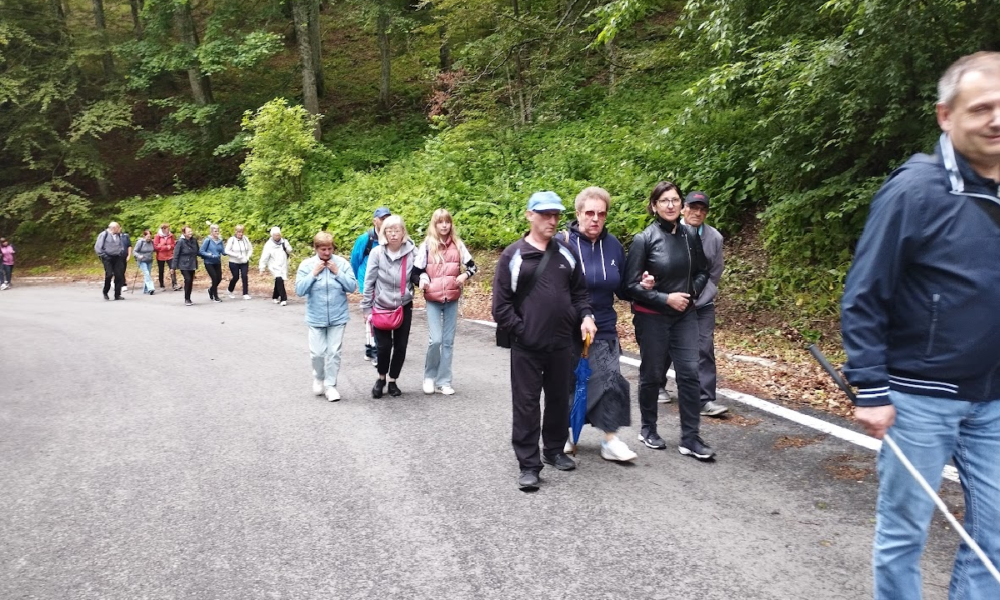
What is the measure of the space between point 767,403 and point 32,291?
23.3 m

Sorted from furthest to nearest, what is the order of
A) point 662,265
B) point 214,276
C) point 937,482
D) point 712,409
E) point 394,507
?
point 214,276 → point 712,409 → point 662,265 → point 394,507 → point 937,482

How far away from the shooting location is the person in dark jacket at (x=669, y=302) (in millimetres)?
5688

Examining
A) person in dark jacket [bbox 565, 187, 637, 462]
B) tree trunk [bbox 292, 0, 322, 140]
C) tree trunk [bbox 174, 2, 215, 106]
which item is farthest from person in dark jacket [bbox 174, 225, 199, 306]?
person in dark jacket [bbox 565, 187, 637, 462]

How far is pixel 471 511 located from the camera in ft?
15.7

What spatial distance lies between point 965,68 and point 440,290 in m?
5.97

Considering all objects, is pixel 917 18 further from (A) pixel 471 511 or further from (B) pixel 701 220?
(A) pixel 471 511

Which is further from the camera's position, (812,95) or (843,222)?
(843,222)

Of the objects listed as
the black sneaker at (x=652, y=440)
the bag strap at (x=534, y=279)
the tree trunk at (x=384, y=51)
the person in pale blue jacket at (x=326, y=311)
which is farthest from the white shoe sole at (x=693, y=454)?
the tree trunk at (x=384, y=51)

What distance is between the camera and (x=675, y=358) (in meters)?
5.86

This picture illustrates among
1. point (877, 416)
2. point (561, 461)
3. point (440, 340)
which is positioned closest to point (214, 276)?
point (440, 340)

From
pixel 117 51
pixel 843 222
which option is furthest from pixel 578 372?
pixel 117 51

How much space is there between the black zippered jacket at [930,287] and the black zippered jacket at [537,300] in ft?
8.80

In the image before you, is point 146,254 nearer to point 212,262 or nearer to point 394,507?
point 212,262

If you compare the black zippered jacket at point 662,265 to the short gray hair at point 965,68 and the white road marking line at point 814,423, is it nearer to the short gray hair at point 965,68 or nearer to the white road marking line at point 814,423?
the white road marking line at point 814,423
